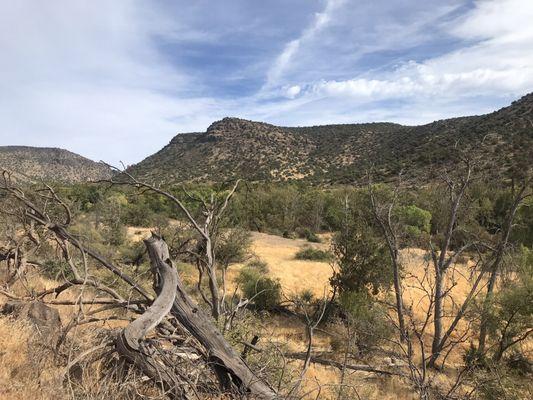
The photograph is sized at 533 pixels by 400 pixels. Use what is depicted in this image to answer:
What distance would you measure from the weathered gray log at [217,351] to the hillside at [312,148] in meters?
48.8

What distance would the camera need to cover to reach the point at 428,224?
106ft

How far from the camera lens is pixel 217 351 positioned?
136 inches

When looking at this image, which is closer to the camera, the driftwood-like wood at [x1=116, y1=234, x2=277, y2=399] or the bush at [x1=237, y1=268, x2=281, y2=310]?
the driftwood-like wood at [x1=116, y1=234, x2=277, y2=399]

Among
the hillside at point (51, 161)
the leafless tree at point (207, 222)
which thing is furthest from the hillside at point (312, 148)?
the leafless tree at point (207, 222)

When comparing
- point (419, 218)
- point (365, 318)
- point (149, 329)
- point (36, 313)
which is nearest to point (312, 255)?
point (365, 318)

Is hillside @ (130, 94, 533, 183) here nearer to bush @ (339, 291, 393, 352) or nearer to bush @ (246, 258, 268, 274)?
bush @ (246, 258, 268, 274)

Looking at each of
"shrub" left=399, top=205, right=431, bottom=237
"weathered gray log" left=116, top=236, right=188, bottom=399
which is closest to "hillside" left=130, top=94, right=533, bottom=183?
"shrub" left=399, top=205, right=431, bottom=237

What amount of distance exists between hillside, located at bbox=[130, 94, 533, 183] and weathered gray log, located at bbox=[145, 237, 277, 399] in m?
48.8

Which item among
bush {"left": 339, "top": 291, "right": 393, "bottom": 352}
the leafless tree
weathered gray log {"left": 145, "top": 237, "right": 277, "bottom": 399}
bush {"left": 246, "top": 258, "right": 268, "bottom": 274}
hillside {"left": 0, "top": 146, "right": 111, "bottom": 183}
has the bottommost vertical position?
bush {"left": 339, "top": 291, "right": 393, "bottom": 352}

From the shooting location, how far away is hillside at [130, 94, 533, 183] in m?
56.0

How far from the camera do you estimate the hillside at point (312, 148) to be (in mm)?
55969

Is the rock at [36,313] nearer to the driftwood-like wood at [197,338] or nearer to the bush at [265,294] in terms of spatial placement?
the driftwood-like wood at [197,338]

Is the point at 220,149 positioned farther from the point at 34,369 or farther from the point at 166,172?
the point at 34,369

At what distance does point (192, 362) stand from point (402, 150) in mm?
65606
